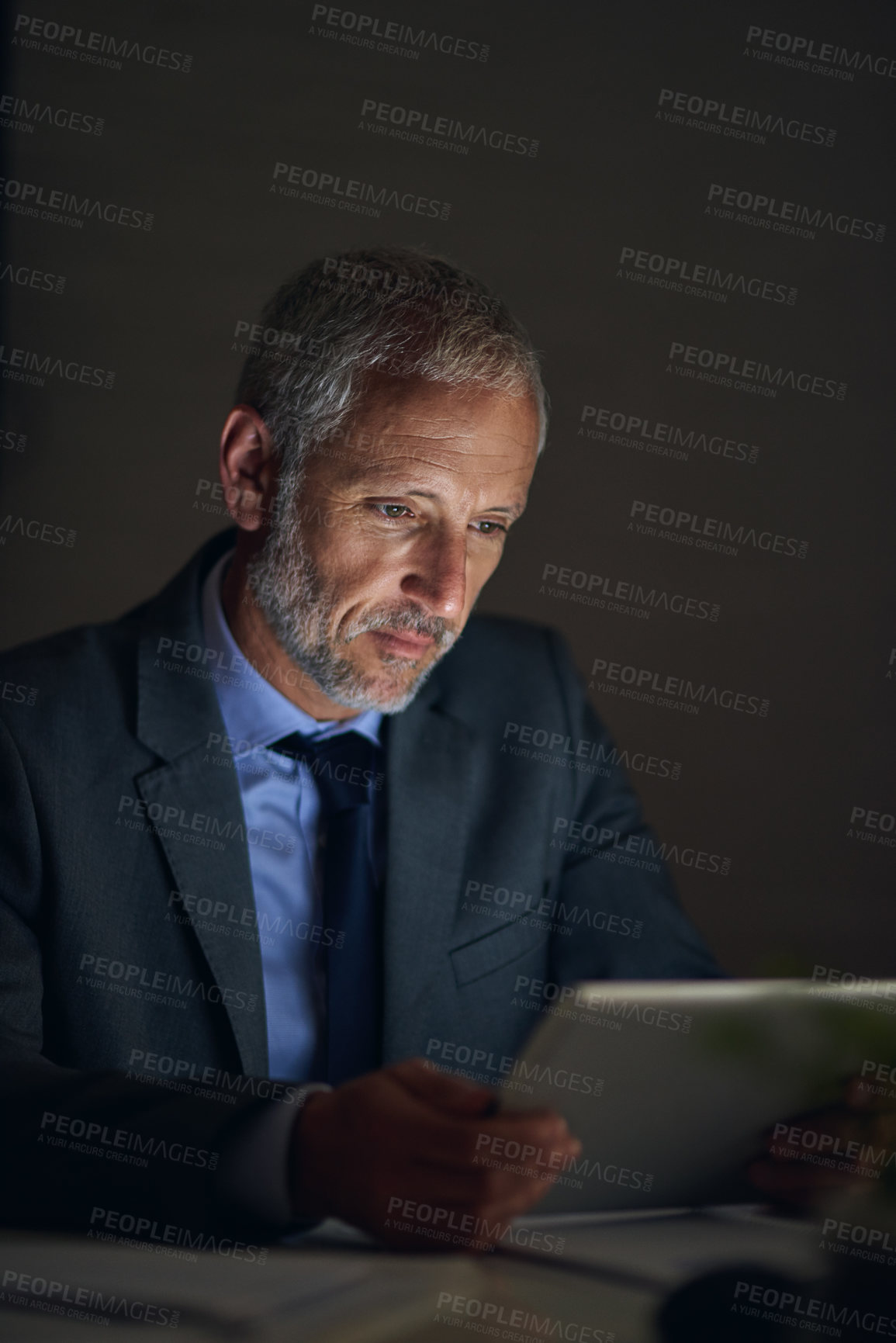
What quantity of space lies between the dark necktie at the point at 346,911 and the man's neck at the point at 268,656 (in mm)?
78

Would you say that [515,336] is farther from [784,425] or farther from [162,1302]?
[162,1302]

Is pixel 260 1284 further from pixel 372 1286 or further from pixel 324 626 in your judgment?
pixel 324 626

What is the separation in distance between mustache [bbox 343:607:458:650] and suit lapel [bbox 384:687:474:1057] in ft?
0.59

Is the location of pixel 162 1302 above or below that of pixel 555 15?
below

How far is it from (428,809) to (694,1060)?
2.34ft

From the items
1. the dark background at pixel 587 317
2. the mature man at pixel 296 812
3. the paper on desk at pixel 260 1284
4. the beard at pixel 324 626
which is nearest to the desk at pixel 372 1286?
the paper on desk at pixel 260 1284

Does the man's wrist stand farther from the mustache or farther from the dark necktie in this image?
the mustache

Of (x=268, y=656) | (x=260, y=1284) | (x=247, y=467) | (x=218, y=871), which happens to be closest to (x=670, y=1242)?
(x=260, y=1284)

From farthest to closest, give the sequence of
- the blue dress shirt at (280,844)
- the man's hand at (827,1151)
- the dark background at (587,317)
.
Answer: the dark background at (587,317) → the blue dress shirt at (280,844) → the man's hand at (827,1151)

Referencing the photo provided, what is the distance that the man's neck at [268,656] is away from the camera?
5.58 ft

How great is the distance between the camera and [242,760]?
5.40 ft

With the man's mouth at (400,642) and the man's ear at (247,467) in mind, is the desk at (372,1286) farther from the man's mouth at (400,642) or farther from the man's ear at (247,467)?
the man's ear at (247,467)

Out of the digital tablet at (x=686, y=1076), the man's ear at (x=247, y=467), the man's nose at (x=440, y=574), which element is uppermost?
the man's ear at (x=247, y=467)

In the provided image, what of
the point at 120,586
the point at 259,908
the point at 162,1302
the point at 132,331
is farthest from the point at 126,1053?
the point at 132,331
